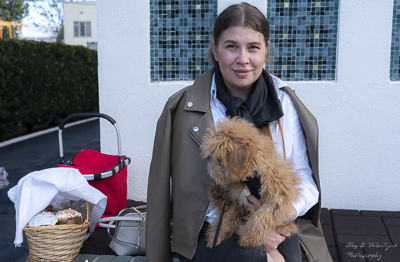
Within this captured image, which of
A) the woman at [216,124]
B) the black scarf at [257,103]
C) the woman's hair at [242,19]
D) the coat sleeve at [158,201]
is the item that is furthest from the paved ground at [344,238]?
the woman's hair at [242,19]

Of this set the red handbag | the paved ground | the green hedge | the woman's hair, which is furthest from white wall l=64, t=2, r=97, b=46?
the woman's hair

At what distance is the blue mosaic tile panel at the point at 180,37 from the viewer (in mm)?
4543

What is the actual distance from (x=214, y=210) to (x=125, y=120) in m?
2.72

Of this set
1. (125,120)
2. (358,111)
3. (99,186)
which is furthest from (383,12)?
(99,186)

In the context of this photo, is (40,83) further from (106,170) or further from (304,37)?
(304,37)

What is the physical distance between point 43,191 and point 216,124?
1.71 metres

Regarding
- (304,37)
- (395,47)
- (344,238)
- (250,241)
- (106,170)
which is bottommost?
(344,238)

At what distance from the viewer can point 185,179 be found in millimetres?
2172

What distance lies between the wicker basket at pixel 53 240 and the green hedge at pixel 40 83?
6400 millimetres

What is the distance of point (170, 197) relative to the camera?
244cm

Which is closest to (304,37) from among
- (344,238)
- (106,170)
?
(344,238)

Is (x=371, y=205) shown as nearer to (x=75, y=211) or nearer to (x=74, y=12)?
(x=75, y=211)

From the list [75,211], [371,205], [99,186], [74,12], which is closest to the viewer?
[75,211]

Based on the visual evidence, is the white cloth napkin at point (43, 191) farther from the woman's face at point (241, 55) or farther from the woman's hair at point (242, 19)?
the woman's hair at point (242, 19)
